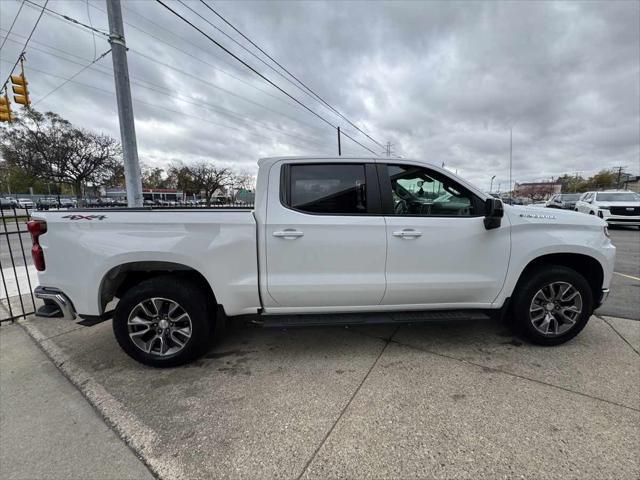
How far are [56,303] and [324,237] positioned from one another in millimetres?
2438

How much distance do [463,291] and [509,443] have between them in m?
1.30

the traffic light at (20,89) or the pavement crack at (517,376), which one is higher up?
the traffic light at (20,89)

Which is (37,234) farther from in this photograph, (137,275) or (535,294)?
(535,294)

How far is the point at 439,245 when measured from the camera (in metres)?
2.88

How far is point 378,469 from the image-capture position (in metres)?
1.82

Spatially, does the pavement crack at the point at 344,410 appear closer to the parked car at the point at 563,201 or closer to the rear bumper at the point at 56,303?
the rear bumper at the point at 56,303

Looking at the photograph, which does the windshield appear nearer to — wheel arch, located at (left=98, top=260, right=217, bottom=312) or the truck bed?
the truck bed

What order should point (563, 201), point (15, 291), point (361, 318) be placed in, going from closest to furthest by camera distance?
point (361, 318) < point (15, 291) < point (563, 201)

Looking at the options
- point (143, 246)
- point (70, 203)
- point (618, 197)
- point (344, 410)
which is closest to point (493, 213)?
point (344, 410)

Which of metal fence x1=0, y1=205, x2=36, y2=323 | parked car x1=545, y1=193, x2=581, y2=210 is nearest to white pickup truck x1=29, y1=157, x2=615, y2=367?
metal fence x1=0, y1=205, x2=36, y2=323

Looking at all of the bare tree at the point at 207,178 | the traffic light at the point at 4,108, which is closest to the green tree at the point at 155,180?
the bare tree at the point at 207,178

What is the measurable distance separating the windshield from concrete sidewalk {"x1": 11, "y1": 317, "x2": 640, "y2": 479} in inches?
591

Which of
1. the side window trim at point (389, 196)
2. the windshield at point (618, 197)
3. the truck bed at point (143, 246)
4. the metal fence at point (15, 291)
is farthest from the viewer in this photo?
the windshield at point (618, 197)

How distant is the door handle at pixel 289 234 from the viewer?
2.73 m
